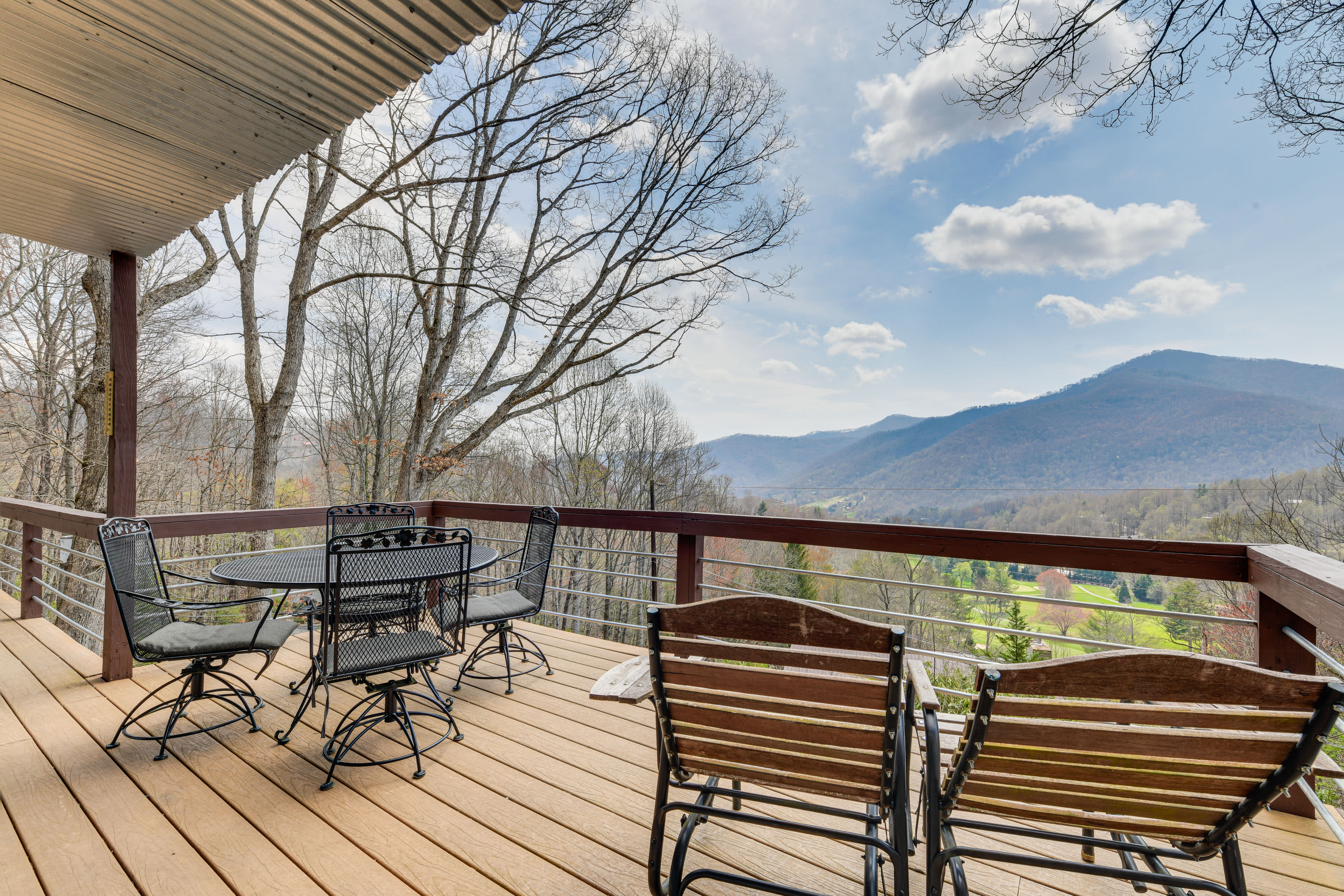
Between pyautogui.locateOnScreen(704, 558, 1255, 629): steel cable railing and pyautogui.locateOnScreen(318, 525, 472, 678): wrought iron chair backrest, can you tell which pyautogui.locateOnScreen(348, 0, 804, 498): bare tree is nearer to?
pyautogui.locateOnScreen(318, 525, 472, 678): wrought iron chair backrest

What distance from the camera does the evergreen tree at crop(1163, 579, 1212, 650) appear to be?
29.5ft

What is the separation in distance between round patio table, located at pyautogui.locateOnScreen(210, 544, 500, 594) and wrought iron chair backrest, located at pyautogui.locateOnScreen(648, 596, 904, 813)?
4.44 feet

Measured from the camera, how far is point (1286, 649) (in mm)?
1944

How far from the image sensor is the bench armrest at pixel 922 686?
1299 millimetres

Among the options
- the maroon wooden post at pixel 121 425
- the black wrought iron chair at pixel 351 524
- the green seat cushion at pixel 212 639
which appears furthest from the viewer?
the maroon wooden post at pixel 121 425

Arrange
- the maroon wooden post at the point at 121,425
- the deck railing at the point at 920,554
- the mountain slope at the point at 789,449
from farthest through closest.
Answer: the mountain slope at the point at 789,449, the maroon wooden post at the point at 121,425, the deck railing at the point at 920,554

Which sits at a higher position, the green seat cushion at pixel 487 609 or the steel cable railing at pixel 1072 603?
the steel cable railing at pixel 1072 603

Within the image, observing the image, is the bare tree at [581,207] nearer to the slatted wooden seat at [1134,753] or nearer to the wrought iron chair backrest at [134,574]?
the wrought iron chair backrest at [134,574]

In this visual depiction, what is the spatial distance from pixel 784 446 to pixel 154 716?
32.8 meters

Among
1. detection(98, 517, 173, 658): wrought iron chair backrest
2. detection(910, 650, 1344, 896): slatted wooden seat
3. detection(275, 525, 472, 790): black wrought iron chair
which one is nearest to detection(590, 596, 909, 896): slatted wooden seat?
detection(910, 650, 1344, 896): slatted wooden seat

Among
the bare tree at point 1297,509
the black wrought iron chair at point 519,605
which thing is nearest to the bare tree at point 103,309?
the black wrought iron chair at point 519,605

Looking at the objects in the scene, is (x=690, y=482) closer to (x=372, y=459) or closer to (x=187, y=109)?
(x=372, y=459)

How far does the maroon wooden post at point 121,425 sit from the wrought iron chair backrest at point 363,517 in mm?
975

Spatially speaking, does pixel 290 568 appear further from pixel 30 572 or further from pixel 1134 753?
pixel 30 572
